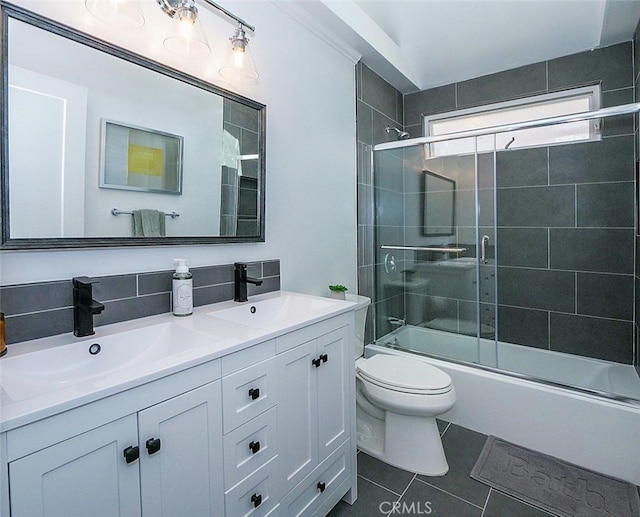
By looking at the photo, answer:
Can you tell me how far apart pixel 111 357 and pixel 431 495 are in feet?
4.82

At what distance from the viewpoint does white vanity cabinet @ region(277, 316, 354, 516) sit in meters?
1.22

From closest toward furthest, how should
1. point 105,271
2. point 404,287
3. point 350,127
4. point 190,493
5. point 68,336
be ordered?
1. point 190,493
2. point 68,336
3. point 105,271
4. point 350,127
5. point 404,287

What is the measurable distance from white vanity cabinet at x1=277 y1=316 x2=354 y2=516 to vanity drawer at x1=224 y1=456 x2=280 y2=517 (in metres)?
0.05

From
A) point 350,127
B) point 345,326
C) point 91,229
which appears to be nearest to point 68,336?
point 91,229

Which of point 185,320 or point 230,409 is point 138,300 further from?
point 230,409

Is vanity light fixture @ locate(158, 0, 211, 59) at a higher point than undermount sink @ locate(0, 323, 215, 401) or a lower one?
higher

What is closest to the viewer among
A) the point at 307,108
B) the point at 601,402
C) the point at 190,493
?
the point at 190,493

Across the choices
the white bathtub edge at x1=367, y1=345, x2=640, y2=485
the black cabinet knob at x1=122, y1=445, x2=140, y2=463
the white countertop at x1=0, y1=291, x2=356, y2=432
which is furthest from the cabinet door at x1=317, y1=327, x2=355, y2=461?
the white bathtub edge at x1=367, y1=345, x2=640, y2=485

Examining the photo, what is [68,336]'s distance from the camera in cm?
108

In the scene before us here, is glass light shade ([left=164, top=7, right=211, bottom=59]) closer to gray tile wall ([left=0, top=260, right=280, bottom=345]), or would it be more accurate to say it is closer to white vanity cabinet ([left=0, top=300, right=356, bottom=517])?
gray tile wall ([left=0, top=260, right=280, bottom=345])

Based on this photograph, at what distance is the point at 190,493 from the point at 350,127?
2.20 metres

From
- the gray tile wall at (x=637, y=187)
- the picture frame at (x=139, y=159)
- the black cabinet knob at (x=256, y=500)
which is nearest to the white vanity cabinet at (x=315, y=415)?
the black cabinet knob at (x=256, y=500)

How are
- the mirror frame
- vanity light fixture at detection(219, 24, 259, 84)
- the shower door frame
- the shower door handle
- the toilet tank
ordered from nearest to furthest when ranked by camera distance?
the mirror frame, vanity light fixture at detection(219, 24, 259, 84), the shower door frame, the toilet tank, the shower door handle

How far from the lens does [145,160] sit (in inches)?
51.3
